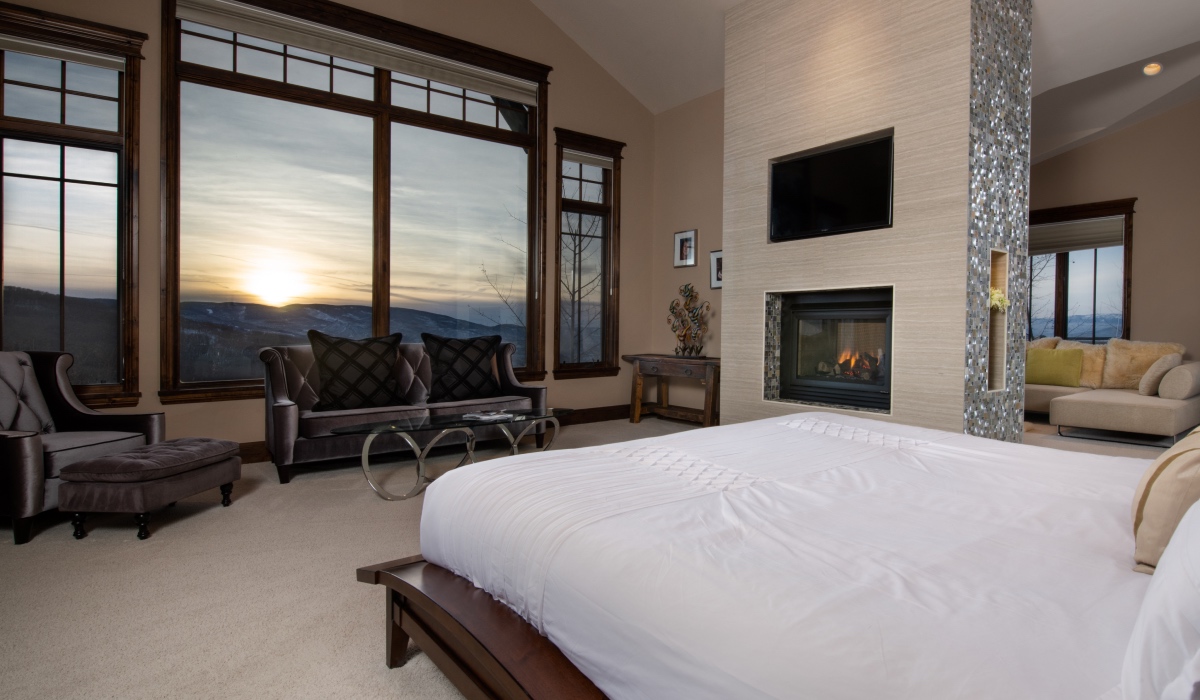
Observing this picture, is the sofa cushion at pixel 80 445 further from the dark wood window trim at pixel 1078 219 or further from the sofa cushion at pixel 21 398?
the dark wood window trim at pixel 1078 219

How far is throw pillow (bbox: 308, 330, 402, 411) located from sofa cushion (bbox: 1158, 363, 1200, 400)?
6206 mm

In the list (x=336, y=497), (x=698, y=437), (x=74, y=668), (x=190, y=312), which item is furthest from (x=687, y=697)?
(x=190, y=312)

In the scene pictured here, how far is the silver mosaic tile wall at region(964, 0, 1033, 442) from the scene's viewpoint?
3553mm

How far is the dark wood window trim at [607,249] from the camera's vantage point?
240 inches

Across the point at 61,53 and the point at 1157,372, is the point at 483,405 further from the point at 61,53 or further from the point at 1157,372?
the point at 1157,372

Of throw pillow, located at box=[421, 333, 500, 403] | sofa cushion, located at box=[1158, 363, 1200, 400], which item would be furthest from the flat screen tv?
sofa cushion, located at box=[1158, 363, 1200, 400]

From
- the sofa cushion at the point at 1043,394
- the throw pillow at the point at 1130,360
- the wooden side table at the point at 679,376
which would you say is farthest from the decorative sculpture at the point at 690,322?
the throw pillow at the point at 1130,360

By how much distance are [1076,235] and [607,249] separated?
17.4ft

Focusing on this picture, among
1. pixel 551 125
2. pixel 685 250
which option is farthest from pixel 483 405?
pixel 551 125

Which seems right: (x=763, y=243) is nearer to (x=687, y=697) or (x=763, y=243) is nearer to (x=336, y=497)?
(x=336, y=497)

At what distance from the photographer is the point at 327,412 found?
13.5 feet

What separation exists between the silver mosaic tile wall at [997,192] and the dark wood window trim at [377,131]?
357cm

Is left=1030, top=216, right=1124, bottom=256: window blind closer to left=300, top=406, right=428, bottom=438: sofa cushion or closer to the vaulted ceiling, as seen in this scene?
the vaulted ceiling

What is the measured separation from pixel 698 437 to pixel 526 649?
103cm
